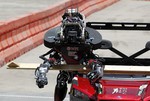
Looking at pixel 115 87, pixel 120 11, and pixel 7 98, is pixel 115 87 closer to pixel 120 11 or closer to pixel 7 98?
pixel 7 98

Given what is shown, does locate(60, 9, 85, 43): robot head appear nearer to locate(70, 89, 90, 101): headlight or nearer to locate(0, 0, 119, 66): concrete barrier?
locate(70, 89, 90, 101): headlight

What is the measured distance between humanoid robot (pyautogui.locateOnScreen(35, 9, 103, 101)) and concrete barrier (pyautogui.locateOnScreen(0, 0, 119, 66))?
6.46 m

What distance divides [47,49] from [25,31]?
36.8 inches

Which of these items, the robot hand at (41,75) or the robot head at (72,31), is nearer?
the robot hand at (41,75)

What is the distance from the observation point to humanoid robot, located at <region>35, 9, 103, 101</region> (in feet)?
22.6

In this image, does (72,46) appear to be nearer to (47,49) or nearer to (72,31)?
(72,31)

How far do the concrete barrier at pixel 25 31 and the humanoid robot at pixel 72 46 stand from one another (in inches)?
254

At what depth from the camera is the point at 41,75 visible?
6.73m

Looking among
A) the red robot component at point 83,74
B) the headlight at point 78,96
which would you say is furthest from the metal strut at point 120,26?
the headlight at point 78,96

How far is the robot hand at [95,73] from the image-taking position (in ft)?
22.3

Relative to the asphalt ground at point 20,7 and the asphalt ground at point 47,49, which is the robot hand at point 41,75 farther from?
the asphalt ground at point 20,7

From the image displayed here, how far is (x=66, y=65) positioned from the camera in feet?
22.7

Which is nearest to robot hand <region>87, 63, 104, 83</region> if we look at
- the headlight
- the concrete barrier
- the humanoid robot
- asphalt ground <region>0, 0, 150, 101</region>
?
the humanoid robot

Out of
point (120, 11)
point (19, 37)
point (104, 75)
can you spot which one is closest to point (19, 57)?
point (19, 37)
